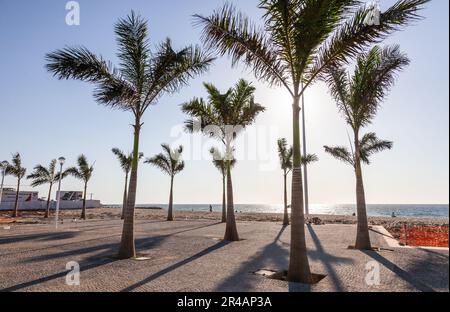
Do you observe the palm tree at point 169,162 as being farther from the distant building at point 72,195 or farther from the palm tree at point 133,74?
the distant building at point 72,195

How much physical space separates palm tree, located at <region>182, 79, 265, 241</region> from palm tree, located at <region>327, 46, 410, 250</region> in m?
4.77

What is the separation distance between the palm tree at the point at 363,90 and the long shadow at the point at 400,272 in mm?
1587

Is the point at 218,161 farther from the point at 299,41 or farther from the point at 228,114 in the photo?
the point at 299,41

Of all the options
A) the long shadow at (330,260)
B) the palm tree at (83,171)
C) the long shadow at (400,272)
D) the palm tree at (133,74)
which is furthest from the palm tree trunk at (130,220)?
the palm tree at (83,171)

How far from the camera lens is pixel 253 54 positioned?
7.91 metres

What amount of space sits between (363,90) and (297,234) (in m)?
7.18

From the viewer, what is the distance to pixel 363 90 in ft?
36.7

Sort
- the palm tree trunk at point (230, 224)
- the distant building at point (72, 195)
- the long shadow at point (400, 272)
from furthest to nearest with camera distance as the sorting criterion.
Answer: the distant building at point (72, 195) → the palm tree trunk at point (230, 224) → the long shadow at point (400, 272)

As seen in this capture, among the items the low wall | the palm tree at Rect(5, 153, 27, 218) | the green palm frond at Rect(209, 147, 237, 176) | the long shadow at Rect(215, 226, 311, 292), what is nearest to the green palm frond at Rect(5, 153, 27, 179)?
the palm tree at Rect(5, 153, 27, 218)

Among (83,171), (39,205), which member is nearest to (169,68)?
(83,171)

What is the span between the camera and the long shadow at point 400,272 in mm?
6062
